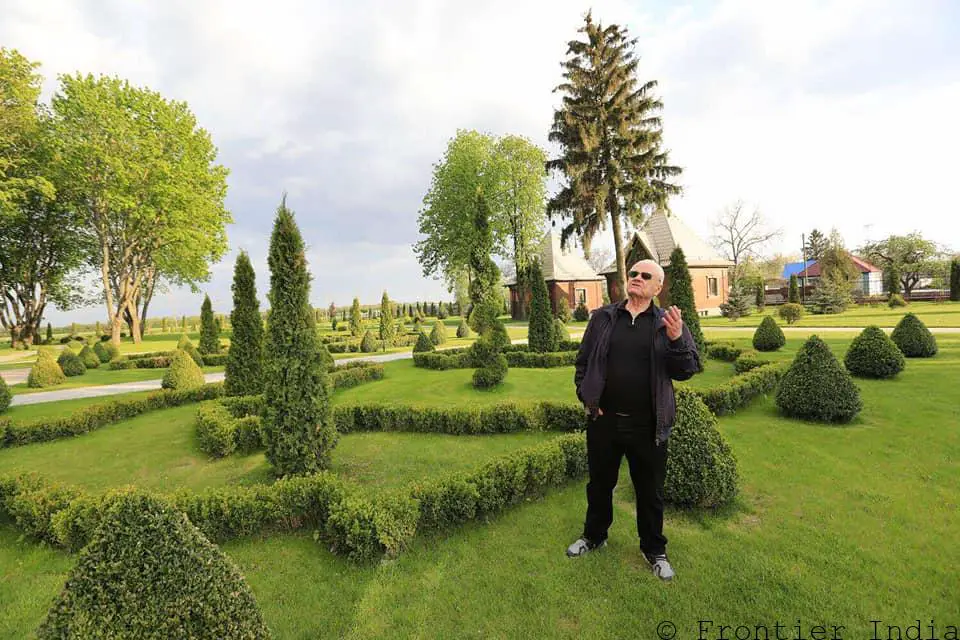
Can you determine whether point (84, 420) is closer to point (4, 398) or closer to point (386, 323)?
point (4, 398)

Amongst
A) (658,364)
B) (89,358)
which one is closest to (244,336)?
(658,364)

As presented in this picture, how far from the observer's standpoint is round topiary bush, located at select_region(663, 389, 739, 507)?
14.6 feet

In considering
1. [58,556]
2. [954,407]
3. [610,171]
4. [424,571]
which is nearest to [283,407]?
[58,556]

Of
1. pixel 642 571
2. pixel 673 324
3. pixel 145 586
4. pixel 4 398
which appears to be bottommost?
pixel 642 571

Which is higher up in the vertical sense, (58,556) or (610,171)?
(610,171)

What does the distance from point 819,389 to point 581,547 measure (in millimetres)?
6069

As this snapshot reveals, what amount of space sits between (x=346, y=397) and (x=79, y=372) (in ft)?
48.7

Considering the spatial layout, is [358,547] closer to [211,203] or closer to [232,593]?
[232,593]

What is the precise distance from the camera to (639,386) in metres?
3.43

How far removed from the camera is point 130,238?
2814 cm

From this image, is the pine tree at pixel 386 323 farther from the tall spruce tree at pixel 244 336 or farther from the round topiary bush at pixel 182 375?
the tall spruce tree at pixel 244 336

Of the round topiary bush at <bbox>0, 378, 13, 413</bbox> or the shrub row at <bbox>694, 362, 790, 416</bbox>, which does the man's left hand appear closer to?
the shrub row at <bbox>694, 362, 790, 416</bbox>

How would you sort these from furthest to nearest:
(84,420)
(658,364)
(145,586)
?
(84,420) → (658,364) → (145,586)

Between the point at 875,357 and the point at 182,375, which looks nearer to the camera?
the point at 875,357
